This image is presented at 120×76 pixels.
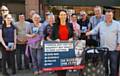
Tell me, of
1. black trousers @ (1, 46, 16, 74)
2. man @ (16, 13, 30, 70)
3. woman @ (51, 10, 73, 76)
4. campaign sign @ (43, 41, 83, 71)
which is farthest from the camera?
man @ (16, 13, 30, 70)

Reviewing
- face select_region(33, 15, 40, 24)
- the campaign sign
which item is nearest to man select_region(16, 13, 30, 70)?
face select_region(33, 15, 40, 24)

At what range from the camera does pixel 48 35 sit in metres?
9.45

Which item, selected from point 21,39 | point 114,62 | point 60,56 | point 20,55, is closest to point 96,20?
point 114,62

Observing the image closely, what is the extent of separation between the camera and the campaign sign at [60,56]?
28.5 feet

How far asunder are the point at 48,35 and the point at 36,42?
116 cm

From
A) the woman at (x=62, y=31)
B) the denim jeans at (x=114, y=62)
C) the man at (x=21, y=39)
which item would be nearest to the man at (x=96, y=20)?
the denim jeans at (x=114, y=62)

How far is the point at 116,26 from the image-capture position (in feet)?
30.1

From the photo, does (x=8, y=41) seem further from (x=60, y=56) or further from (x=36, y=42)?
(x=60, y=56)

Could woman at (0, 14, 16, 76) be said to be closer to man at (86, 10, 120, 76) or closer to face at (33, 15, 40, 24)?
face at (33, 15, 40, 24)

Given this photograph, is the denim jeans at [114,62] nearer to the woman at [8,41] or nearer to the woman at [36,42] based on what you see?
the woman at [36,42]

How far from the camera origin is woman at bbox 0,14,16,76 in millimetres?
10352

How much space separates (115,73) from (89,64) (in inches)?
43.8

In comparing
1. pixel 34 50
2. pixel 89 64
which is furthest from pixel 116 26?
pixel 34 50

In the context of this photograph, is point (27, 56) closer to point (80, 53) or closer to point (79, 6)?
point (80, 53)
